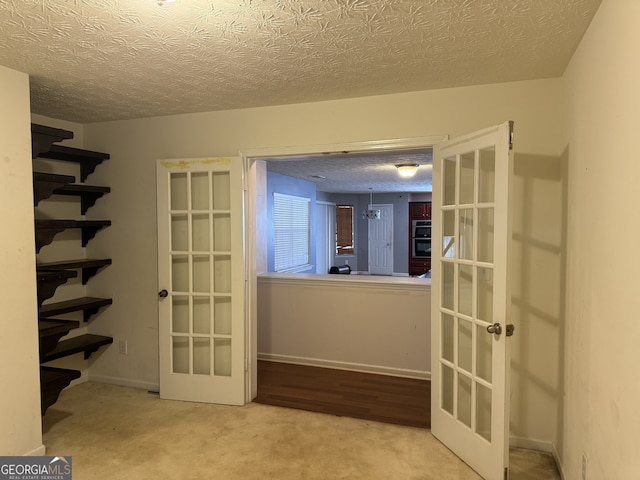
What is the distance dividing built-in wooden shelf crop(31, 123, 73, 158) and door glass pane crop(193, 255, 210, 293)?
128 cm

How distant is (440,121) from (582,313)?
150 cm

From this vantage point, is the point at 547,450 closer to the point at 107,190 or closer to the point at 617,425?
the point at 617,425

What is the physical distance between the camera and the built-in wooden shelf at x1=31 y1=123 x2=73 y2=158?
2743 mm

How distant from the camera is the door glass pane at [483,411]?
2.45 metres

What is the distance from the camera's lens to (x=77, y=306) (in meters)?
3.51

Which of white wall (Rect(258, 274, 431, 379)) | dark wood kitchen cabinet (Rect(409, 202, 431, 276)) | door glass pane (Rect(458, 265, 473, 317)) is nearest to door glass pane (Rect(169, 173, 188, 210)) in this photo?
white wall (Rect(258, 274, 431, 379))

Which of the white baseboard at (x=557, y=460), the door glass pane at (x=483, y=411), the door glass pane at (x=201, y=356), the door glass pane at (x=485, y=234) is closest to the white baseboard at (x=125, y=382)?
the door glass pane at (x=201, y=356)

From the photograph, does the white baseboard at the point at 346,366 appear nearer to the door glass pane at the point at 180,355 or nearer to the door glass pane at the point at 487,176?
the door glass pane at the point at 180,355

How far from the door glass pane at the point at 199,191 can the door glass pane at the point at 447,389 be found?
220 cm

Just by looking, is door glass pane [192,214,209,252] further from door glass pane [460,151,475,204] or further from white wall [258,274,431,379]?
door glass pane [460,151,475,204]

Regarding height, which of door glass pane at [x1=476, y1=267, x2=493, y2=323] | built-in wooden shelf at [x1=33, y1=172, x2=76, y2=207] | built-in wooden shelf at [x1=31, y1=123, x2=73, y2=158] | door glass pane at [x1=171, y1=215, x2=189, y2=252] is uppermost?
built-in wooden shelf at [x1=31, y1=123, x2=73, y2=158]

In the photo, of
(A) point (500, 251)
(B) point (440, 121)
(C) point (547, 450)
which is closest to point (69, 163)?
(B) point (440, 121)

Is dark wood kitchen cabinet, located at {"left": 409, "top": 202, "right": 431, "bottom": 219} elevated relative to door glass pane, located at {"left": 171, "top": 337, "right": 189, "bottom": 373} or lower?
elevated

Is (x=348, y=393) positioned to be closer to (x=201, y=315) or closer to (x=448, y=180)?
(x=201, y=315)
